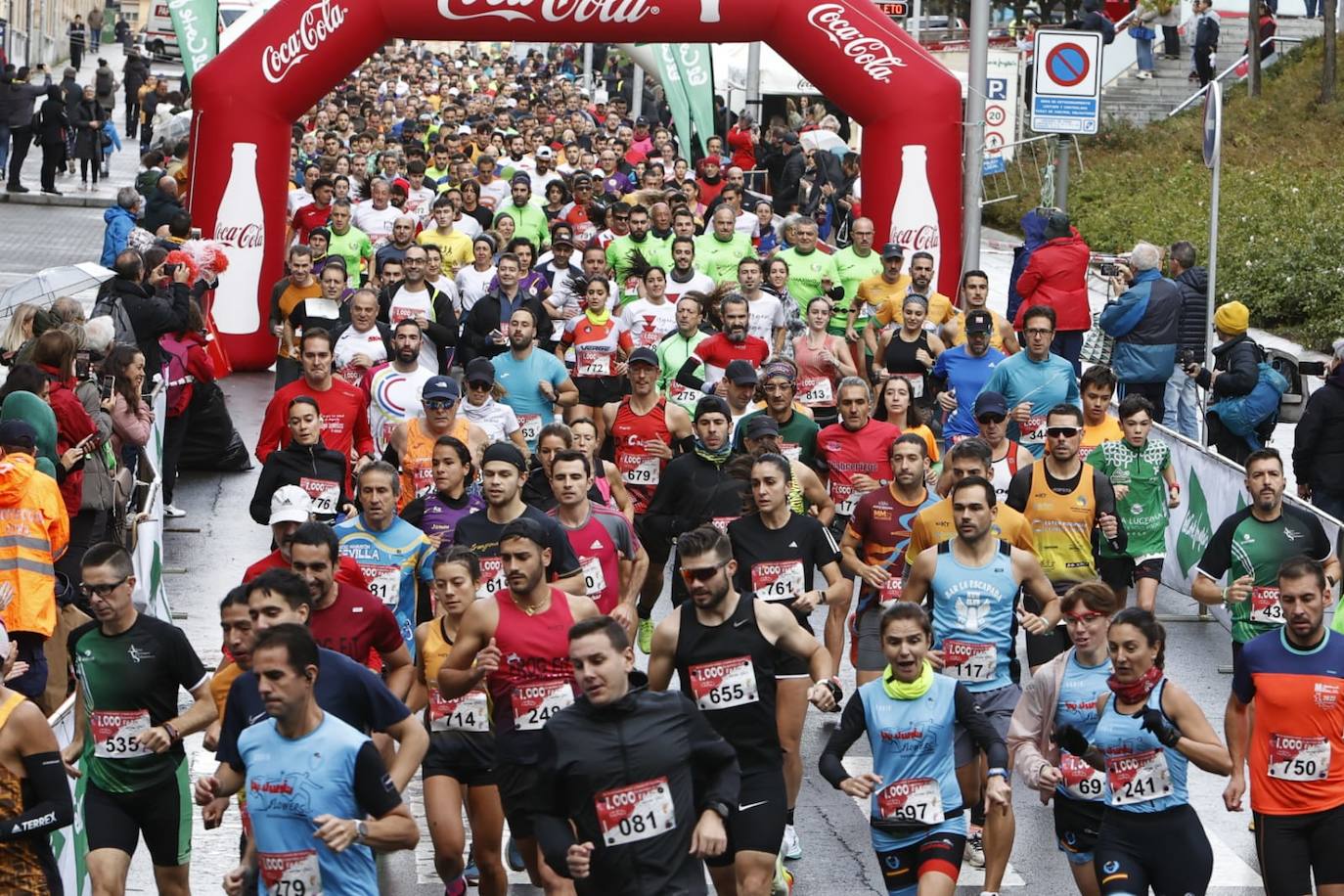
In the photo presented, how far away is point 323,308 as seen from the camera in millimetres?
16719

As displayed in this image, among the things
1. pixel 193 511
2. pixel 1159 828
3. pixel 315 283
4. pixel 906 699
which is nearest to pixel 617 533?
pixel 906 699

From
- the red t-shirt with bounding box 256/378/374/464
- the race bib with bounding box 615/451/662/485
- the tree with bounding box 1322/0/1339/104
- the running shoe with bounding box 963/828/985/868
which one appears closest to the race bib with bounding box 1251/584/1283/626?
the running shoe with bounding box 963/828/985/868

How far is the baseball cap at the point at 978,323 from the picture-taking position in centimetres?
1436

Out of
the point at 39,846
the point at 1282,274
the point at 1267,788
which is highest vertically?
the point at 39,846

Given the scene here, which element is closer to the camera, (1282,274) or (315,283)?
(315,283)

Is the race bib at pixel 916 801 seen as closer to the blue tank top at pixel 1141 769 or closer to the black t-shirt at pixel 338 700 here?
the blue tank top at pixel 1141 769

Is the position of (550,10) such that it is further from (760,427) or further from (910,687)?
(910,687)

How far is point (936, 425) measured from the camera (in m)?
15.5

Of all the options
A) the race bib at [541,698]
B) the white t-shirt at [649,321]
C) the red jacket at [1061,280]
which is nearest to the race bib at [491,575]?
the race bib at [541,698]

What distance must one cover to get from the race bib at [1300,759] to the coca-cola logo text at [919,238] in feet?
40.7

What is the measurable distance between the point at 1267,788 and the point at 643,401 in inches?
220

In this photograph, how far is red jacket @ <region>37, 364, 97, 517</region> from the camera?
1142 centimetres

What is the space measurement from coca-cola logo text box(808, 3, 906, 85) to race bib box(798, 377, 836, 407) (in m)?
5.80

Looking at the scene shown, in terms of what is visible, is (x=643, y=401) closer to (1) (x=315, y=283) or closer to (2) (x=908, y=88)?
(1) (x=315, y=283)
